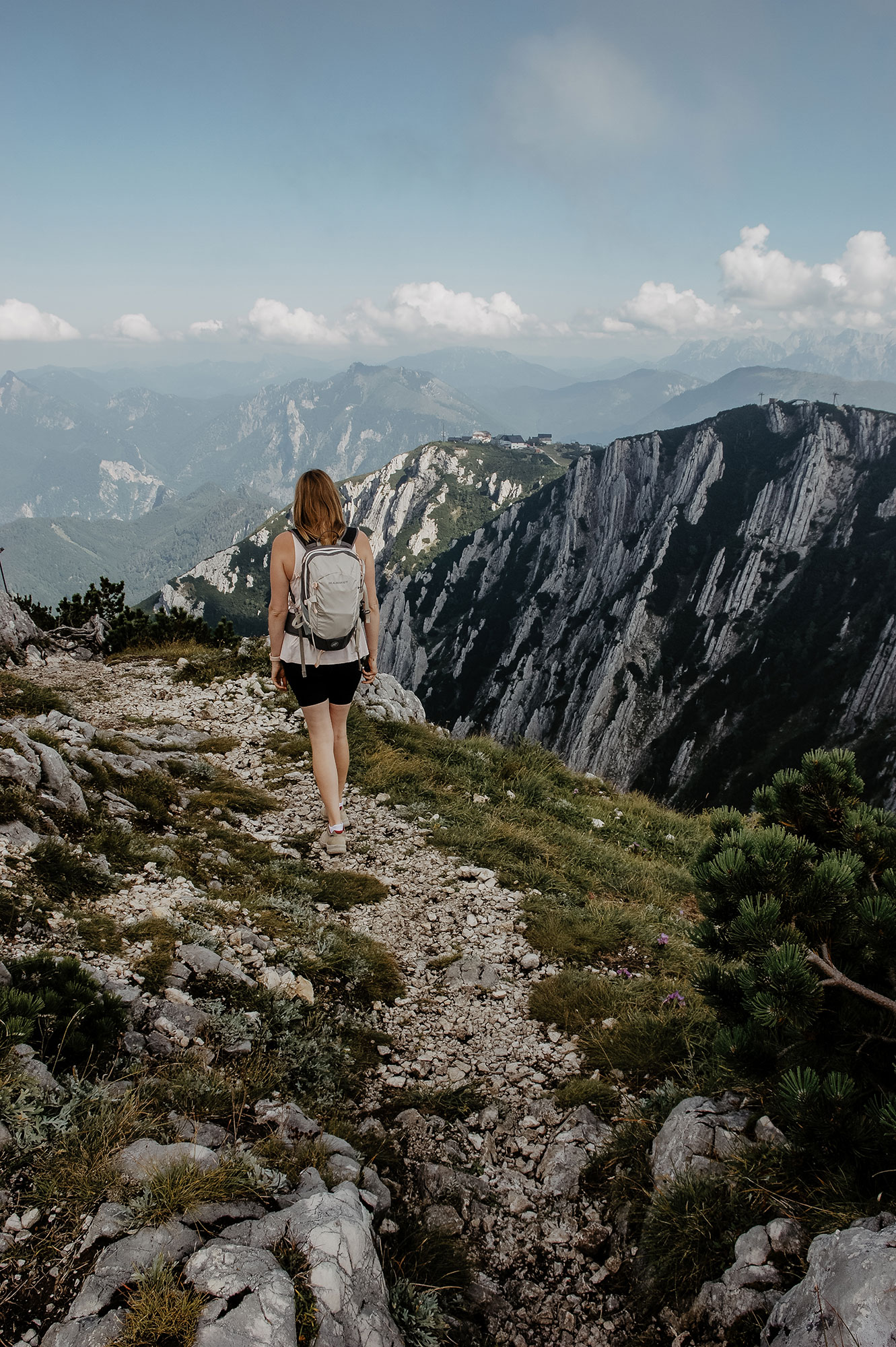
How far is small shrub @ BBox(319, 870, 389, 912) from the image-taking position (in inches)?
Answer: 294

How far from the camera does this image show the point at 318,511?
6766 mm

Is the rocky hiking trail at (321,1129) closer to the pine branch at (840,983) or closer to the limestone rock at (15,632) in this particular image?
the pine branch at (840,983)

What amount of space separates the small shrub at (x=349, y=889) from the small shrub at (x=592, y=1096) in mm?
3293

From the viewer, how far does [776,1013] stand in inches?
124

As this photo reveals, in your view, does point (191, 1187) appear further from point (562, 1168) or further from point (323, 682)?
point (323, 682)

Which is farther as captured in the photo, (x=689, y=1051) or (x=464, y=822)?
(x=464, y=822)

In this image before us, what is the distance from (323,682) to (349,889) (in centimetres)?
254

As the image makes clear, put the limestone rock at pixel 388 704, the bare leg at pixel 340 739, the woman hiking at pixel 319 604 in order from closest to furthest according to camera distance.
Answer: the woman hiking at pixel 319 604, the bare leg at pixel 340 739, the limestone rock at pixel 388 704

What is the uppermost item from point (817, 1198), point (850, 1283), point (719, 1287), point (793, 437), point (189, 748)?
point (793, 437)

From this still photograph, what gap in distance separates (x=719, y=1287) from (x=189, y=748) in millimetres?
10298

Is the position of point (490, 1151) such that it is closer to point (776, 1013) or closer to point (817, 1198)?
point (817, 1198)

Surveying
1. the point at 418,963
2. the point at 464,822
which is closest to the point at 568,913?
the point at 418,963

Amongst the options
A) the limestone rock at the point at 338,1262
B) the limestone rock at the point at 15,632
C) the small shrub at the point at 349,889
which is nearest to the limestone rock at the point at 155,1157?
the limestone rock at the point at 338,1262

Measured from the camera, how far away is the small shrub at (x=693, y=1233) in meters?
3.18
